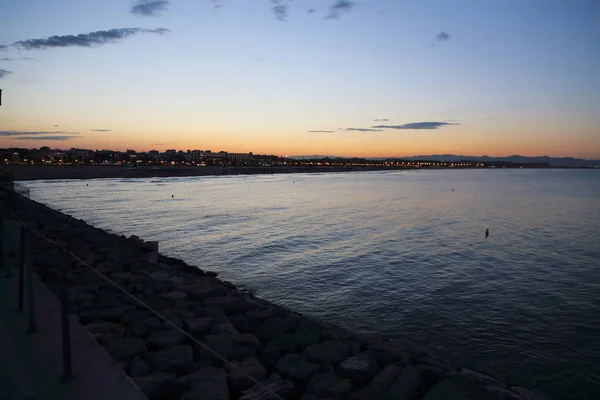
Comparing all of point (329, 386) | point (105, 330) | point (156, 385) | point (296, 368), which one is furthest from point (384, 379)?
point (105, 330)

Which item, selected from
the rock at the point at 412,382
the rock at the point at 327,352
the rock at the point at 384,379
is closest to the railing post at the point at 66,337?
the rock at the point at 327,352

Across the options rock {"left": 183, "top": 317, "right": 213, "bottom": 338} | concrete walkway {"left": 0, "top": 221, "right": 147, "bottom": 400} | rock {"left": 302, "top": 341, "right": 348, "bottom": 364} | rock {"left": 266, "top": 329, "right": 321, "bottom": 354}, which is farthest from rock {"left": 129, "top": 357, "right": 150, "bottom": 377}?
rock {"left": 302, "top": 341, "right": 348, "bottom": 364}

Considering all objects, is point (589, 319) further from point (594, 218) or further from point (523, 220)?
point (594, 218)

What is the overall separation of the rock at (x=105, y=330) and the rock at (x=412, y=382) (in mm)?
5052

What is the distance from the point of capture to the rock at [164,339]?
7123 mm

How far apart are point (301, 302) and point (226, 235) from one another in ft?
43.5

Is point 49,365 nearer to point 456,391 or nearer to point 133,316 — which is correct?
point 133,316

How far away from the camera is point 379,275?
54.0ft

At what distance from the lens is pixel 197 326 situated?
802 centimetres

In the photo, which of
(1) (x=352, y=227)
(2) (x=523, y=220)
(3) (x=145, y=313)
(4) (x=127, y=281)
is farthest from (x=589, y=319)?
(2) (x=523, y=220)

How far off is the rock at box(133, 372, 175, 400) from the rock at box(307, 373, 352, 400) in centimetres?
215

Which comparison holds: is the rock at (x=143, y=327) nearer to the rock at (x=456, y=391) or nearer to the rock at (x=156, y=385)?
the rock at (x=156, y=385)

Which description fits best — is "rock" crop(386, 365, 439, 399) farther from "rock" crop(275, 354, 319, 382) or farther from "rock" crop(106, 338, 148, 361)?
"rock" crop(106, 338, 148, 361)

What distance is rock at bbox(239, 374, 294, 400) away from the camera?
5.85 meters
